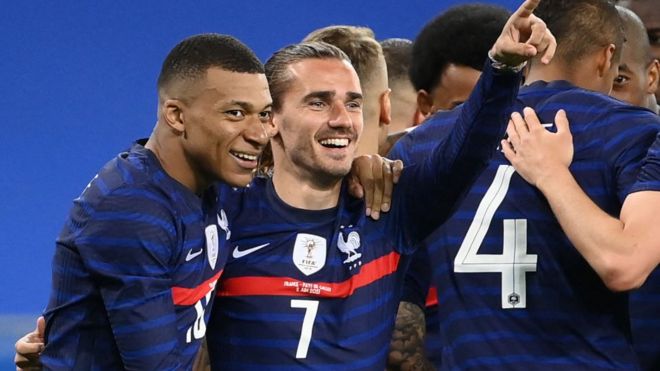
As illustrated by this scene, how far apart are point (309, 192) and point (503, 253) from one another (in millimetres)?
444

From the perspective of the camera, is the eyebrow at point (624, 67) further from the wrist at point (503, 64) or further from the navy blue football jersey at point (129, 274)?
the navy blue football jersey at point (129, 274)

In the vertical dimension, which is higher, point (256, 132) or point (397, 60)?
point (397, 60)

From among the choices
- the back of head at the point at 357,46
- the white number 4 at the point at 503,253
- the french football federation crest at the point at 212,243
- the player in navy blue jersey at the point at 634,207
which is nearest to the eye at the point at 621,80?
the player in navy blue jersey at the point at 634,207

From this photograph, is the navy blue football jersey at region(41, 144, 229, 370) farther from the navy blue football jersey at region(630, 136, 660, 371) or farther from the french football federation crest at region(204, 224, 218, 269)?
the navy blue football jersey at region(630, 136, 660, 371)

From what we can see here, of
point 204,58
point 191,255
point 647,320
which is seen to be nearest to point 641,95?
point 647,320

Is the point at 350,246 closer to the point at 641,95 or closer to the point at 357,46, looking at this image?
the point at 357,46

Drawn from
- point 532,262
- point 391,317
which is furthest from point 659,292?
point 391,317

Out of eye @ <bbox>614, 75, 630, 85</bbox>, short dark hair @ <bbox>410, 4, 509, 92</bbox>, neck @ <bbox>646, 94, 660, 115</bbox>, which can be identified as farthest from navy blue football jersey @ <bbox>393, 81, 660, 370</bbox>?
neck @ <bbox>646, 94, 660, 115</bbox>

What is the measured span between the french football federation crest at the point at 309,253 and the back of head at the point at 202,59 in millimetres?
382

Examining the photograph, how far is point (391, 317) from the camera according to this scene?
269cm

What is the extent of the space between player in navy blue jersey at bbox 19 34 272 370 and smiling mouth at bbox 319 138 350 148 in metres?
0.20

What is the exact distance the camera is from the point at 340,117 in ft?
8.79

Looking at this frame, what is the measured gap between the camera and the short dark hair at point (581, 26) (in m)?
2.73

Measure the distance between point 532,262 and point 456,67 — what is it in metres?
1.04
